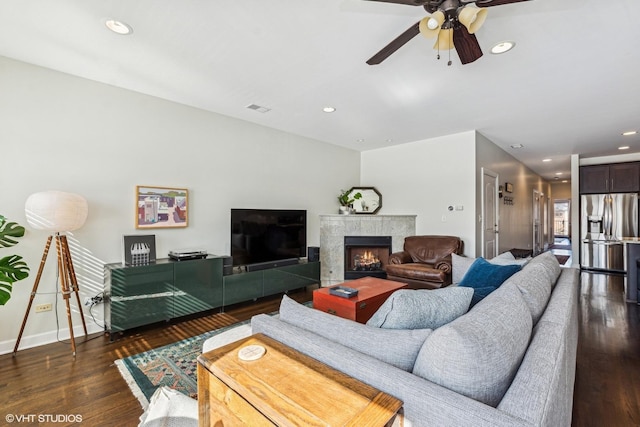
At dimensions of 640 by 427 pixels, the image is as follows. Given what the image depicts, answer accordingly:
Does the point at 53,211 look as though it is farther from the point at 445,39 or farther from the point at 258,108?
the point at 445,39

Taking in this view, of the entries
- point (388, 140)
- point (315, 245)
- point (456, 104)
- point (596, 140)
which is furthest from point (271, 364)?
point (596, 140)

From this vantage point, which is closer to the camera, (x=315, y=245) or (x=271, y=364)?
(x=271, y=364)

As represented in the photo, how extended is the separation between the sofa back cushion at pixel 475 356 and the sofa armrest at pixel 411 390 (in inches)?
2.4

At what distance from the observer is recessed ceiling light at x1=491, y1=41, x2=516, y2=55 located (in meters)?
2.32

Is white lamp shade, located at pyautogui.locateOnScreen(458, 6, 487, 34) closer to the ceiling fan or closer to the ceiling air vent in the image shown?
the ceiling fan

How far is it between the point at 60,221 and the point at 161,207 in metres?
1.02

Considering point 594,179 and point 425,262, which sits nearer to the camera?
point 425,262

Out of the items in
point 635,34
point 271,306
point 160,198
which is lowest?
point 271,306

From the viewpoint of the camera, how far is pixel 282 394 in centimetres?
90

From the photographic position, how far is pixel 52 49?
249cm

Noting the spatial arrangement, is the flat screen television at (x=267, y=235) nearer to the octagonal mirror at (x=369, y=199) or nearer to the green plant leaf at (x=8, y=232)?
the octagonal mirror at (x=369, y=199)

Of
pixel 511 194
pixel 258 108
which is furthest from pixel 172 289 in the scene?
pixel 511 194

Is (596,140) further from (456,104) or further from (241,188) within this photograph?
(241,188)

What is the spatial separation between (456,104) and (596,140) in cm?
365
